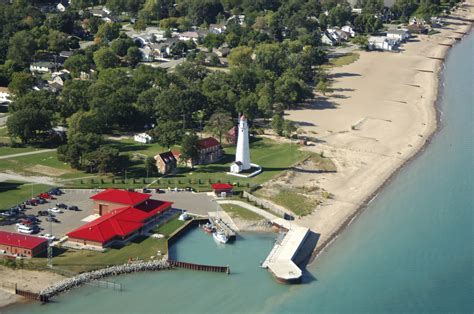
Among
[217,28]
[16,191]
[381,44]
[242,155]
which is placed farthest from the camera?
[217,28]

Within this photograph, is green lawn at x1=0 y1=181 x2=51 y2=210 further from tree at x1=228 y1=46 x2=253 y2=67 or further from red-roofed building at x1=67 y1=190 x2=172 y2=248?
tree at x1=228 y1=46 x2=253 y2=67

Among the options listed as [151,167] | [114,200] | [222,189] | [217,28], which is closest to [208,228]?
[222,189]

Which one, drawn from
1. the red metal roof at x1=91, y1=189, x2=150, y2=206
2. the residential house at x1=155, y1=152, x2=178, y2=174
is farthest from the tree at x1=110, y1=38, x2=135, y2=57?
the red metal roof at x1=91, y1=189, x2=150, y2=206

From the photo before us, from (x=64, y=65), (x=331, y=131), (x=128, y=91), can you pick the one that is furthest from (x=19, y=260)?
(x=64, y=65)

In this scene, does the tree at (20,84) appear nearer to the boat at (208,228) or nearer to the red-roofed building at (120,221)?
the red-roofed building at (120,221)

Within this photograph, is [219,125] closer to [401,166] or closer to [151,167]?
[151,167]

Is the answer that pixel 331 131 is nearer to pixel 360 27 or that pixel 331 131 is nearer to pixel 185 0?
pixel 360 27
